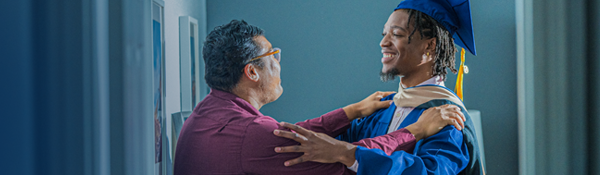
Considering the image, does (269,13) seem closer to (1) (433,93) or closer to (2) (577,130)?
(1) (433,93)

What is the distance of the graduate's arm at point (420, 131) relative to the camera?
3.36 ft

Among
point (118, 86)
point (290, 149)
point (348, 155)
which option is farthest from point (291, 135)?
point (118, 86)

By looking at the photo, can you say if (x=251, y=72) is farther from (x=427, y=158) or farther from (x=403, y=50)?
(x=427, y=158)

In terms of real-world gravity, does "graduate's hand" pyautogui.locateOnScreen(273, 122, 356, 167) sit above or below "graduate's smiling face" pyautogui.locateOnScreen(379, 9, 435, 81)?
below

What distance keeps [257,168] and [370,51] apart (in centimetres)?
178

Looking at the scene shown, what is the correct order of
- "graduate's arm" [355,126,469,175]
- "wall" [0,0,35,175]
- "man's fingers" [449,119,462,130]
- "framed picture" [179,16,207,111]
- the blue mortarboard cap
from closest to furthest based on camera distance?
"wall" [0,0,35,175] → "graduate's arm" [355,126,469,175] → "man's fingers" [449,119,462,130] → the blue mortarboard cap → "framed picture" [179,16,207,111]

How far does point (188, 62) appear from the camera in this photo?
6.99 feet

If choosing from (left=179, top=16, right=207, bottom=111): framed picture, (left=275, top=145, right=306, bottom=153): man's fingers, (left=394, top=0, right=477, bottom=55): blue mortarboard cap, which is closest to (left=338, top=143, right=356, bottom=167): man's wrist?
(left=275, top=145, right=306, bottom=153): man's fingers

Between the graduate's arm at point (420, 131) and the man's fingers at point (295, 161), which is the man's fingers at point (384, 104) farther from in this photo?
the man's fingers at point (295, 161)

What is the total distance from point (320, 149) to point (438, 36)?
60cm

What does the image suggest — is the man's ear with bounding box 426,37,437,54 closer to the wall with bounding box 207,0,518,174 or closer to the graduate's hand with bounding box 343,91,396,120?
the graduate's hand with bounding box 343,91,396,120

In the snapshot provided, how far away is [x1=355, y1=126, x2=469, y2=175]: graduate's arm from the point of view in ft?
3.06

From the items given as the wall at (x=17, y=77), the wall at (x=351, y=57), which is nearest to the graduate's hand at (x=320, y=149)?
the wall at (x=17, y=77)

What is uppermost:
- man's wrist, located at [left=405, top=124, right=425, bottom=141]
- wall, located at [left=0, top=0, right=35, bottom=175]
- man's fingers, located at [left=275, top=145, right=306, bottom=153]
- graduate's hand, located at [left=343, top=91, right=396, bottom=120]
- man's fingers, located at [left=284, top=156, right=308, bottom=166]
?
wall, located at [left=0, top=0, right=35, bottom=175]
